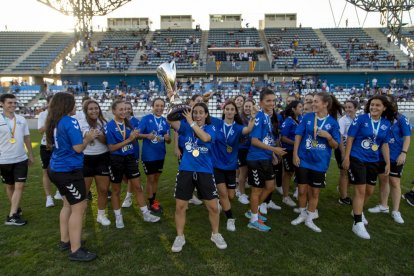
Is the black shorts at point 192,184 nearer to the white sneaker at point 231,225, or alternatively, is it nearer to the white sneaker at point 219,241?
the white sneaker at point 219,241

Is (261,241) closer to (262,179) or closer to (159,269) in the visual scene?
(262,179)

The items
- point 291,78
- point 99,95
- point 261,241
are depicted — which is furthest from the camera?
point 291,78

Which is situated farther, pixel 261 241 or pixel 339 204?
pixel 339 204

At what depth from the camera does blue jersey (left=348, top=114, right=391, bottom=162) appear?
4.28 meters

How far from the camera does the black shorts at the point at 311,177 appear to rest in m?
4.29

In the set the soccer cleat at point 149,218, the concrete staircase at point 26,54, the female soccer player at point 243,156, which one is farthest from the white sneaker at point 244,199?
the concrete staircase at point 26,54

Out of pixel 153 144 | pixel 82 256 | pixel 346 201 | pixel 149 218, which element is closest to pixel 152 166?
pixel 153 144

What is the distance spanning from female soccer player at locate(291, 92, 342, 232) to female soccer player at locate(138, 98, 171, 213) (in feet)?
7.20

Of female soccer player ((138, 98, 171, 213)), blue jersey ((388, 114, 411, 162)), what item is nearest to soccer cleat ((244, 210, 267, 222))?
female soccer player ((138, 98, 171, 213))

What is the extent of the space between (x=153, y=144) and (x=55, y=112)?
6.04 ft

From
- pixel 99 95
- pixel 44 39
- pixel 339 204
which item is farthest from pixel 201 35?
pixel 339 204

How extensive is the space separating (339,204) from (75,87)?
27662 mm

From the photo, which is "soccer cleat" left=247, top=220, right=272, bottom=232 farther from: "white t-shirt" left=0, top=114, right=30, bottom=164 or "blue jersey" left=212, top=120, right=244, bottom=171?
"white t-shirt" left=0, top=114, right=30, bottom=164

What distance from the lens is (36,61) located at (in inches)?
1293
